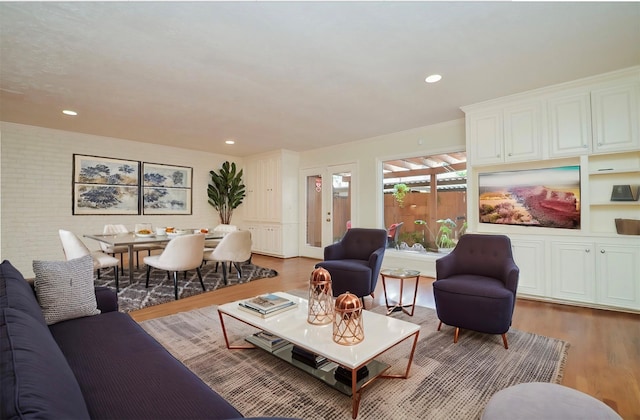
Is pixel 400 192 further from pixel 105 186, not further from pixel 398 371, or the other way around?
pixel 105 186

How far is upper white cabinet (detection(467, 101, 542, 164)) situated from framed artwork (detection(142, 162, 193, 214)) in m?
5.84

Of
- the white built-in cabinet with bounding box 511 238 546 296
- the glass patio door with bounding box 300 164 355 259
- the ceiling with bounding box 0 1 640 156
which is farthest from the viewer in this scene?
the glass patio door with bounding box 300 164 355 259

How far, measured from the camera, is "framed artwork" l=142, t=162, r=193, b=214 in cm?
614

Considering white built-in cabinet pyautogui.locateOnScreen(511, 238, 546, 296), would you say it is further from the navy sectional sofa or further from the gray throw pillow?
the gray throw pillow

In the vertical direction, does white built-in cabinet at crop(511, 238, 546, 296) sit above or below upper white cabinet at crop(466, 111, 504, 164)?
below

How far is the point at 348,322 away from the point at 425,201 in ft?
13.0

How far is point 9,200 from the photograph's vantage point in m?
4.70

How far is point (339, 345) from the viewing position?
1.63 meters

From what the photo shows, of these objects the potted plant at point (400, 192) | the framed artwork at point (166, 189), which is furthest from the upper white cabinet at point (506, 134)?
the framed artwork at point (166, 189)

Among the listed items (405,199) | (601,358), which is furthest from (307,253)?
(601,358)

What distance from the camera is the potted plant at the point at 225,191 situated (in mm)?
7102

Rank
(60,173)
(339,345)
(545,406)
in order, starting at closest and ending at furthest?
1. (545,406)
2. (339,345)
3. (60,173)

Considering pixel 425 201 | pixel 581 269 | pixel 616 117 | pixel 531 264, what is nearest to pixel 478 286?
pixel 531 264

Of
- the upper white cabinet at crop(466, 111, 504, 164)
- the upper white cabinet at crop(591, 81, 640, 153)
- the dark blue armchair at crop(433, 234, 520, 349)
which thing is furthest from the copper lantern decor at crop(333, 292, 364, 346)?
the upper white cabinet at crop(591, 81, 640, 153)
